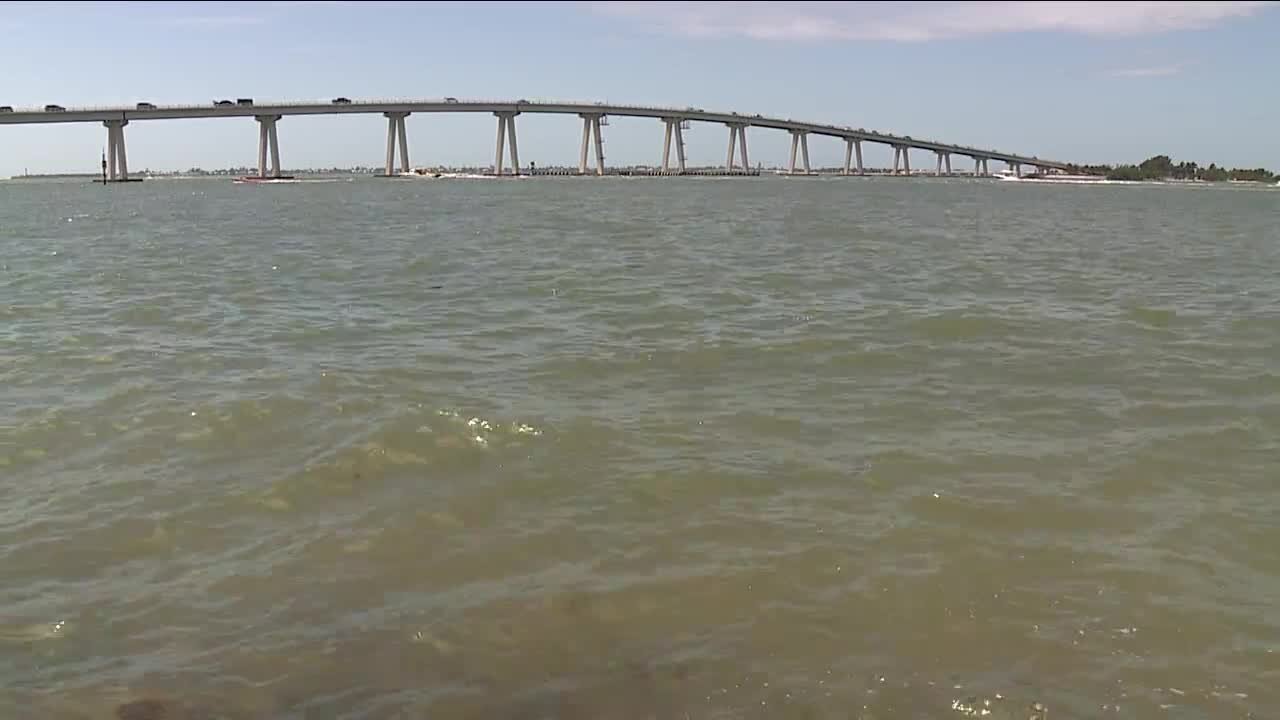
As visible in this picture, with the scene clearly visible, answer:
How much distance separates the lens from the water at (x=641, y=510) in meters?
5.18

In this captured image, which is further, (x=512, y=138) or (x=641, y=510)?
(x=512, y=138)

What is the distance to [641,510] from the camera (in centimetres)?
752

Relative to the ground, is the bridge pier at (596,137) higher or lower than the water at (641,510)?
higher

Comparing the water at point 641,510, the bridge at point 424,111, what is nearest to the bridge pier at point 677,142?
the bridge at point 424,111

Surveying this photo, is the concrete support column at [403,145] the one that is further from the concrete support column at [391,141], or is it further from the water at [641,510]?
the water at [641,510]

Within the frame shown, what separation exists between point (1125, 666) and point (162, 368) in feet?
38.9

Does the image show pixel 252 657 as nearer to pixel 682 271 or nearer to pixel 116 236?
pixel 682 271

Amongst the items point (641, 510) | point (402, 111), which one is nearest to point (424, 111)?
point (402, 111)

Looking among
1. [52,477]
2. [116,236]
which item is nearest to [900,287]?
[52,477]

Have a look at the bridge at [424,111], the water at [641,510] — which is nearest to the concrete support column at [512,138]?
the bridge at [424,111]

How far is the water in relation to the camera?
5.18 metres

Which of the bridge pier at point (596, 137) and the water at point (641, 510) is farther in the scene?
the bridge pier at point (596, 137)

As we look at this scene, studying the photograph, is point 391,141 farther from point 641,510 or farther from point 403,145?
point 641,510

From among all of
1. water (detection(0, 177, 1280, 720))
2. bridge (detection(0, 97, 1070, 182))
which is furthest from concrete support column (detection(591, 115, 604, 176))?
water (detection(0, 177, 1280, 720))
